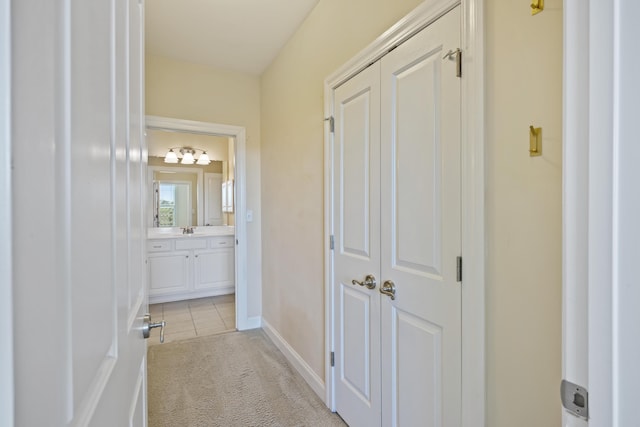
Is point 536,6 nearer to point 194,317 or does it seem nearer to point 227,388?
point 227,388

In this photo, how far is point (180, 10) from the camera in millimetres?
2209

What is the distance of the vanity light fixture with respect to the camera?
4.71m

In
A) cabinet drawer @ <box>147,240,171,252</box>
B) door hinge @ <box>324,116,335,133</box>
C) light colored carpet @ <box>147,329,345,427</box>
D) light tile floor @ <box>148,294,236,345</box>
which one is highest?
door hinge @ <box>324,116,335,133</box>

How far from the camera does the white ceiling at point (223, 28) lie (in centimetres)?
216

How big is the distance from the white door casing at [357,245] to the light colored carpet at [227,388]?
32 centimetres

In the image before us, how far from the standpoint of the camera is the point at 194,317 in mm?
3611

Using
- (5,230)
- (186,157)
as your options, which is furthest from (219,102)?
(5,230)

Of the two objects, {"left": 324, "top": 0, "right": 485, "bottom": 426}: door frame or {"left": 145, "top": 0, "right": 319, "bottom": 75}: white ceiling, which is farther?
{"left": 145, "top": 0, "right": 319, "bottom": 75}: white ceiling

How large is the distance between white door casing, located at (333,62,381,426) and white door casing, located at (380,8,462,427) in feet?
0.24

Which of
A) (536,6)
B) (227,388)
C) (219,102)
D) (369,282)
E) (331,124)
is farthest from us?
(219,102)

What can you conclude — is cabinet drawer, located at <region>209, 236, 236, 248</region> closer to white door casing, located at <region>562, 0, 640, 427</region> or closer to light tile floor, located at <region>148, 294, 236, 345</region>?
light tile floor, located at <region>148, 294, 236, 345</region>

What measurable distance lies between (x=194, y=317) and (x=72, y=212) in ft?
12.0

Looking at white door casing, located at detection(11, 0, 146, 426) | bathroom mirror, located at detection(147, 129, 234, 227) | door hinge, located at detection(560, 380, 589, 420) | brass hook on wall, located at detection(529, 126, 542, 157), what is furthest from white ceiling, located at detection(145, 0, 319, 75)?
door hinge, located at detection(560, 380, 589, 420)

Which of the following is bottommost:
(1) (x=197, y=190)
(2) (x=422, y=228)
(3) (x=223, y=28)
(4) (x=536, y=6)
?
(2) (x=422, y=228)
